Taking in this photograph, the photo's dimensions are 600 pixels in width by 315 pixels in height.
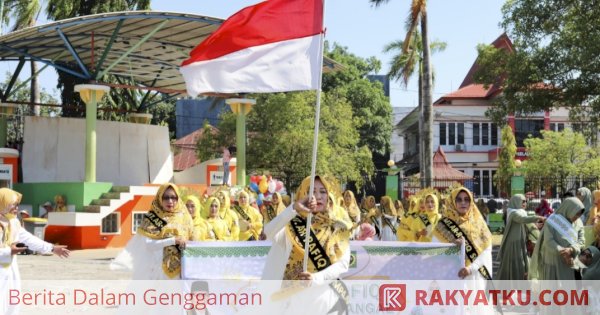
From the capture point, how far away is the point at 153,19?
23.4 meters

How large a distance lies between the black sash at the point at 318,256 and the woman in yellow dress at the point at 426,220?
18.6 ft

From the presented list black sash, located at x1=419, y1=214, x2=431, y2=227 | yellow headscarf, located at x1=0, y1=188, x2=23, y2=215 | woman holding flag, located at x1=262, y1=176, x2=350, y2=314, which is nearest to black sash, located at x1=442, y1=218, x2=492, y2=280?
woman holding flag, located at x1=262, y1=176, x2=350, y2=314

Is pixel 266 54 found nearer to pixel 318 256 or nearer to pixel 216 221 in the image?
pixel 318 256

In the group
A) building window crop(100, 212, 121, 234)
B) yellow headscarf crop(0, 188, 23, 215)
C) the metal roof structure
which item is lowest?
building window crop(100, 212, 121, 234)

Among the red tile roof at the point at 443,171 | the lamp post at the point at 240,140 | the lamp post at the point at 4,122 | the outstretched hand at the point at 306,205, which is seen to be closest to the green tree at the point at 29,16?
the lamp post at the point at 4,122

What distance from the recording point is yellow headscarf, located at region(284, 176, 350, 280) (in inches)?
245

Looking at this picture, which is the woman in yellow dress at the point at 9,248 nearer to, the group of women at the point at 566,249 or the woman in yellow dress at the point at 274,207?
the group of women at the point at 566,249

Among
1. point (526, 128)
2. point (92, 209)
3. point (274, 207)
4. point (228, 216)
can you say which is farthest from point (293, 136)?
point (228, 216)

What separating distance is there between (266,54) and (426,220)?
632 centimetres

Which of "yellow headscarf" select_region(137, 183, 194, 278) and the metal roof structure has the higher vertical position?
the metal roof structure

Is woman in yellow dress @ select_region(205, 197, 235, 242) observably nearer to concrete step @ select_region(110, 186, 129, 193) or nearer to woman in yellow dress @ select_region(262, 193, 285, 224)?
woman in yellow dress @ select_region(262, 193, 285, 224)

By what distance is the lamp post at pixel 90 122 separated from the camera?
78.4 ft

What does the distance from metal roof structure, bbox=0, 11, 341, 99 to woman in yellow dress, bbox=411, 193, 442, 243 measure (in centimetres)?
1242

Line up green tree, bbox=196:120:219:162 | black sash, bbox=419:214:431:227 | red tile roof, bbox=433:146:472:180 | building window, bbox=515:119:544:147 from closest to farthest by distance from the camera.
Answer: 1. black sash, bbox=419:214:431:227
2. green tree, bbox=196:120:219:162
3. red tile roof, bbox=433:146:472:180
4. building window, bbox=515:119:544:147
